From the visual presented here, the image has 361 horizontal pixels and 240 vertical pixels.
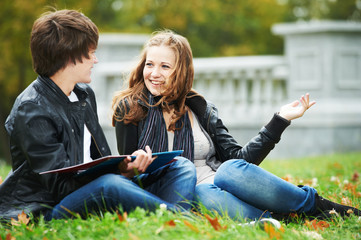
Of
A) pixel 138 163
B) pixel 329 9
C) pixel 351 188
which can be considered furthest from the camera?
pixel 329 9

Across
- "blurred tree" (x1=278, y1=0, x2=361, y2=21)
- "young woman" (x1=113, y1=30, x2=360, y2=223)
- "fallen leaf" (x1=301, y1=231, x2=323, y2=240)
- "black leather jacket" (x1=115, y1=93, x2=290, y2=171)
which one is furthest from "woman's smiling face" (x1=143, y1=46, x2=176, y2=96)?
"blurred tree" (x1=278, y1=0, x2=361, y2=21)

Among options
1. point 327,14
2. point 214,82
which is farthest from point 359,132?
point 327,14

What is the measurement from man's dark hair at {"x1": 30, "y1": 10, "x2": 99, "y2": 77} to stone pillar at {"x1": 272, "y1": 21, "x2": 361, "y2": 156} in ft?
18.3

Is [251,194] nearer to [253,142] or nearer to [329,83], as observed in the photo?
[253,142]

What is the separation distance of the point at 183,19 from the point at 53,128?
15439mm

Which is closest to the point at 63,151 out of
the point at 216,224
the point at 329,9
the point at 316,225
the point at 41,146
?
the point at 41,146

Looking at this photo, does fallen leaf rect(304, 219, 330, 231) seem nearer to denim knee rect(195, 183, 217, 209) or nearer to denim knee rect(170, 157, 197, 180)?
denim knee rect(195, 183, 217, 209)

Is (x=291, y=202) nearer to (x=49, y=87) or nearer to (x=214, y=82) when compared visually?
(x=49, y=87)

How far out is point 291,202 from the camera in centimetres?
307

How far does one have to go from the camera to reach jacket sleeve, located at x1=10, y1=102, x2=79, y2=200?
2.70 m

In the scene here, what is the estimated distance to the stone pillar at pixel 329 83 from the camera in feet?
25.8

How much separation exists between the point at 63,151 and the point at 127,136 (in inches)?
29.3

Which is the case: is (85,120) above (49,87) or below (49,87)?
below

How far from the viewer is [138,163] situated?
281cm
